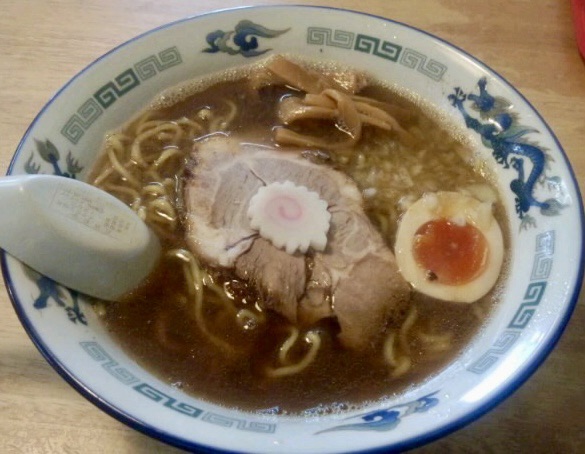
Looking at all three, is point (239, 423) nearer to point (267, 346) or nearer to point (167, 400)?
point (167, 400)

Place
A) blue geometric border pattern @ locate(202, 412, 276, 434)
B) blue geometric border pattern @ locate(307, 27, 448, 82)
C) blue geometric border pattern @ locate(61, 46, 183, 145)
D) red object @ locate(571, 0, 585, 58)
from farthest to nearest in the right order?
red object @ locate(571, 0, 585, 58)
blue geometric border pattern @ locate(307, 27, 448, 82)
blue geometric border pattern @ locate(61, 46, 183, 145)
blue geometric border pattern @ locate(202, 412, 276, 434)

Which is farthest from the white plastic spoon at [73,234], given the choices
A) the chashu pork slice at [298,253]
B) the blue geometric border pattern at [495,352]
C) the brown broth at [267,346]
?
the blue geometric border pattern at [495,352]

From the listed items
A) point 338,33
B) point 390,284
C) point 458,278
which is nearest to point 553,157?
point 458,278

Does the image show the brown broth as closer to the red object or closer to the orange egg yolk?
the orange egg yolk

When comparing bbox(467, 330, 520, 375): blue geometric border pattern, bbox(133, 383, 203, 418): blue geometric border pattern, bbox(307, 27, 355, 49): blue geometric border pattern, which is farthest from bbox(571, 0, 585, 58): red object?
bbox(133, 383, 203, 418): blue geometric border pattern

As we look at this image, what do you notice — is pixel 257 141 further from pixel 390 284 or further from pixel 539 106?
pixel 539 106

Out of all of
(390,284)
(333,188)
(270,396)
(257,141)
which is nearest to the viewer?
(270,396)
